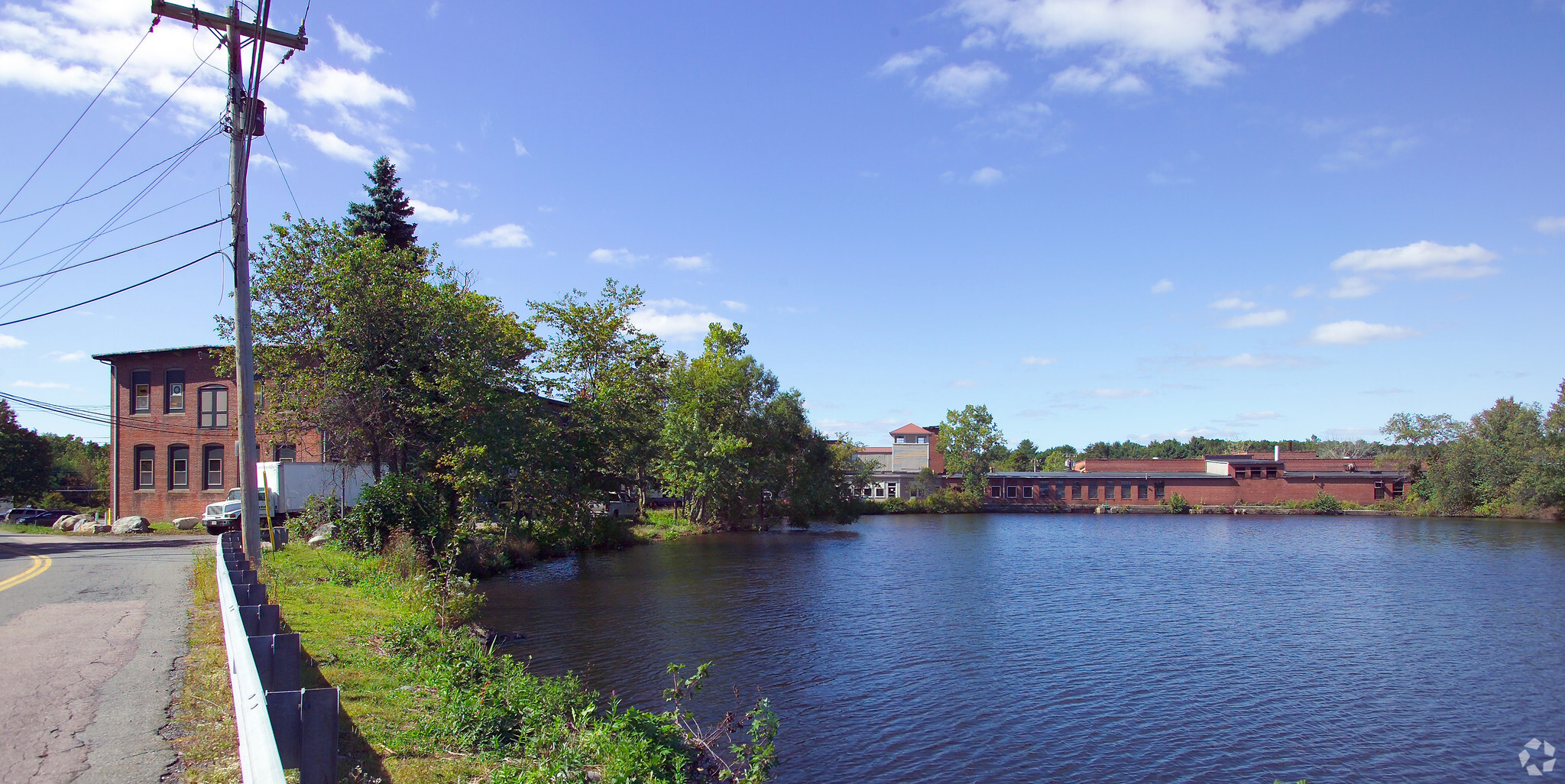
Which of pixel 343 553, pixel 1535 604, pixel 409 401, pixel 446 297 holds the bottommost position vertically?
pixel 1535 604

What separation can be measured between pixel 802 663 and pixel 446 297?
19018 millimetres

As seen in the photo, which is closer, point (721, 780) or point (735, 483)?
point (721, 780)

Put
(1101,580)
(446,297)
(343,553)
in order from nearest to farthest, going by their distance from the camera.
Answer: (343,553)
(446,297)
(1101,580)

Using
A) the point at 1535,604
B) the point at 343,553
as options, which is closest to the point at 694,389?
the point at 343,553

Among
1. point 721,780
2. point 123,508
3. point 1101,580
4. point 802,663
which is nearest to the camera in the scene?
point 721,780

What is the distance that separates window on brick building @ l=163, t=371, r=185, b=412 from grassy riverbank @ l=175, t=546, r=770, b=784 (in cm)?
3254

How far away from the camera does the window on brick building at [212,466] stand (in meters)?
40.7

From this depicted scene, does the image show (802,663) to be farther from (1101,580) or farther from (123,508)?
(123,508)

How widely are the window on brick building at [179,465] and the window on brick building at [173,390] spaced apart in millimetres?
1984

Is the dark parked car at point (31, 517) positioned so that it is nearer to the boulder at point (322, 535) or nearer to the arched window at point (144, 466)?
the arched window at point (144, 466)

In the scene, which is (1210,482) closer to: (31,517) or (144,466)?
(144,466)

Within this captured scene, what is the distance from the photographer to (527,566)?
32219 mm

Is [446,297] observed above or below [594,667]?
above

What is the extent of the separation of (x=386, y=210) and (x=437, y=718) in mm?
37565
